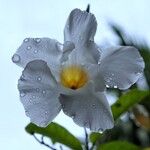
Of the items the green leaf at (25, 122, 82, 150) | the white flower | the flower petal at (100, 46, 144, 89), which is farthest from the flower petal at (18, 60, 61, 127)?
the green leaf at (25, 122, 82, 150)

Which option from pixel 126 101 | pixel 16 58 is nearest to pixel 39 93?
pixel 16 58

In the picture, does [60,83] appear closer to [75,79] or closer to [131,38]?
[75,79]

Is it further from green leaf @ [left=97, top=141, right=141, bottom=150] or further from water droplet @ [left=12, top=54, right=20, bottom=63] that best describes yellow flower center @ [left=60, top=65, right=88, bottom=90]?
green leaf @ [left=97, top=141, right=141, bottom=150]

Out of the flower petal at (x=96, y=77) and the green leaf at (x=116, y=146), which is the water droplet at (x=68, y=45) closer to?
the flower petal at (x=96, y=77)

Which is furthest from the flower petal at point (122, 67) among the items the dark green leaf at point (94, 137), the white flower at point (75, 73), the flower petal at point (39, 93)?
the dark green leaf at point (94, 137)

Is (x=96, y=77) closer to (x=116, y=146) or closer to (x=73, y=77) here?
(x=73, y=77)

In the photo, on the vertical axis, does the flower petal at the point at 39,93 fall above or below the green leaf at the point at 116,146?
above

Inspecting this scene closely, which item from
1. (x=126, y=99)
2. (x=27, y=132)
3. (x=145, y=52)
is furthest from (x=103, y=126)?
(x=145, y=52)
